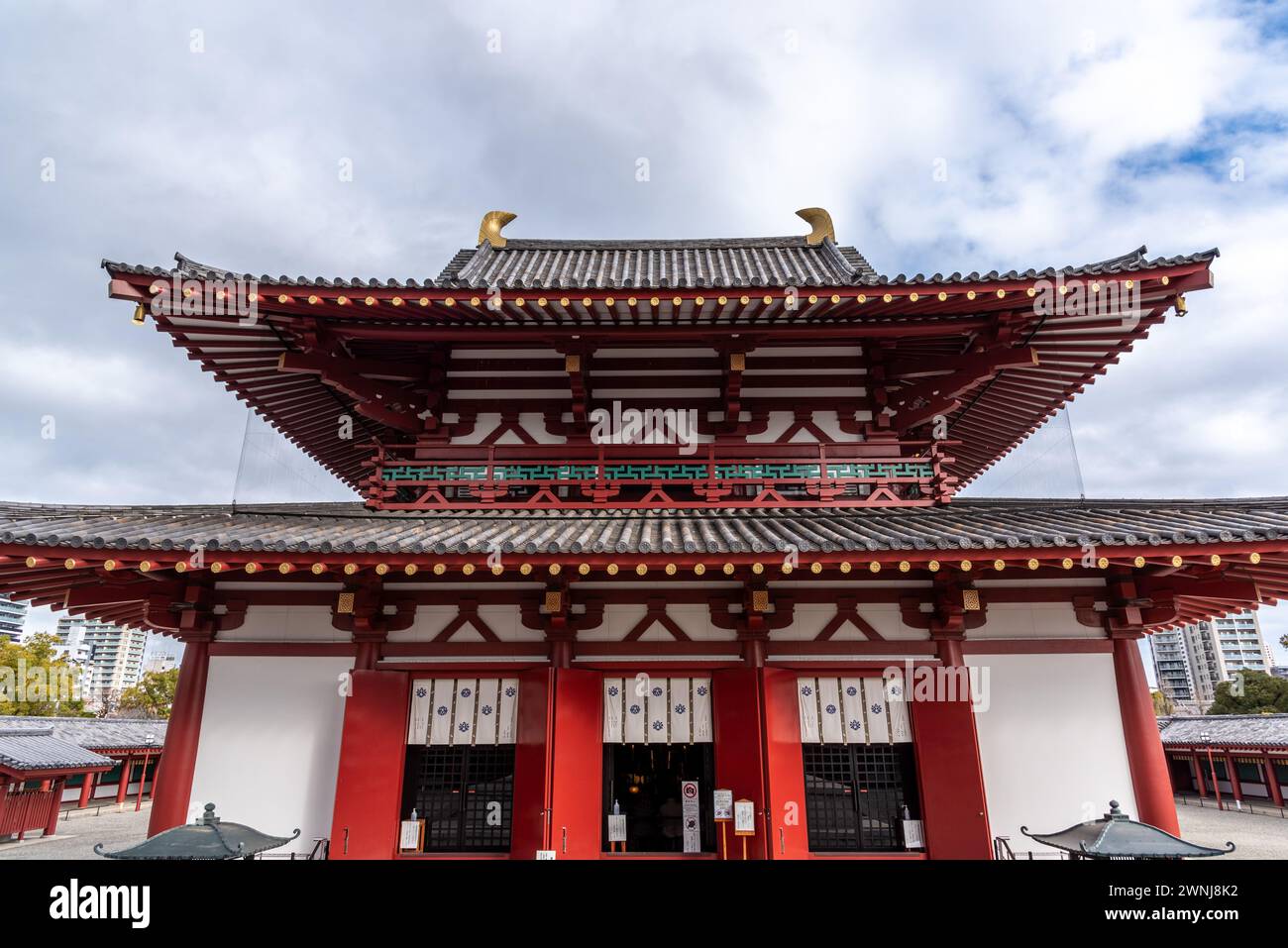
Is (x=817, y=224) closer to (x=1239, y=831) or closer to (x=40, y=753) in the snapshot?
(x=1239, y=831)

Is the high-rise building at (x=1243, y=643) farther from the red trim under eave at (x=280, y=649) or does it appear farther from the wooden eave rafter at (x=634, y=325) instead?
the red trim under eave at (x=280, y=649)

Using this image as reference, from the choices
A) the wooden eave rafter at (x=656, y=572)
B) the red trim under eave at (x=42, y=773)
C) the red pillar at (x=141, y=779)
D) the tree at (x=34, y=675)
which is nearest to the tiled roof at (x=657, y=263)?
the wooden eave rafter at (x=656, y=572)

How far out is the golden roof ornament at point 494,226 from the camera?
15.1 metres

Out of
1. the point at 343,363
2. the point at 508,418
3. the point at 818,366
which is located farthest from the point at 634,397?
the point at 343,363

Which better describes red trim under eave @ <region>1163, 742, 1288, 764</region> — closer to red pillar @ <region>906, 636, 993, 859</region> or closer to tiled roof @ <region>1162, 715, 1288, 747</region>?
tiled roof @ <region>1162, 715, 1288, 747</region>

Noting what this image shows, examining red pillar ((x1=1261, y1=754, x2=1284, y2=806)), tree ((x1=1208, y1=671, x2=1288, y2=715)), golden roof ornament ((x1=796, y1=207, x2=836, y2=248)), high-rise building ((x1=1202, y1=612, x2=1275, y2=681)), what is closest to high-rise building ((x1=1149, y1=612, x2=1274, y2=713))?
high-rise building ((x1=1202, y1=612, x2=1275, y2=681))

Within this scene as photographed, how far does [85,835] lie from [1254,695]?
64.9 metres

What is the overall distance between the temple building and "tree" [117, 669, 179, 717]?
51.8 metres
